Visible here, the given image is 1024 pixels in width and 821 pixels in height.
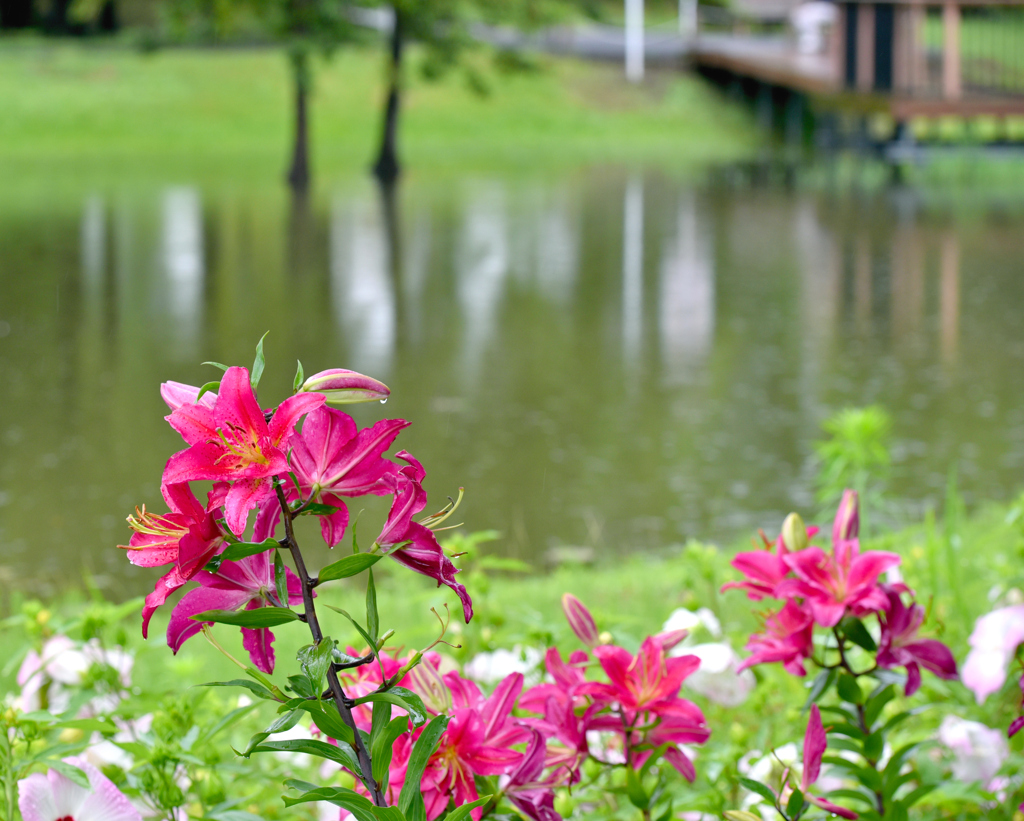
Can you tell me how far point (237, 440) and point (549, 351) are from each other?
21.4 ft

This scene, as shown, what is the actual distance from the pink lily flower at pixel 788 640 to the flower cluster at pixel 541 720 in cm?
9

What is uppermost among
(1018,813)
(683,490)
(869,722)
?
(869,722)

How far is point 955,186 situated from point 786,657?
56.2ft

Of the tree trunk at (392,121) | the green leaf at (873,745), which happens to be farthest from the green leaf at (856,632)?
the tree trunk at (392,121)

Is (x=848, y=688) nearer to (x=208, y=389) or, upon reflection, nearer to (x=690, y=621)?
(x=690, y=621)

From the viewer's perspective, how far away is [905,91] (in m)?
18.2

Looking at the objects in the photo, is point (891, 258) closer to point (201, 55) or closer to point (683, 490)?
point (683, 490)

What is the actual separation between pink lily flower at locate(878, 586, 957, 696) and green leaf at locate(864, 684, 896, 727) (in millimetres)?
27

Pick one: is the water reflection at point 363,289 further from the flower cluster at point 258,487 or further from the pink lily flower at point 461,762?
the flower cluster at point 258,487

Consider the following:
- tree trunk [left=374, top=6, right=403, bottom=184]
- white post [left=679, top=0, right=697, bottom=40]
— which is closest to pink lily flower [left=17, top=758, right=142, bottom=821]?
tree trunk [left=374, top=6, right=403, bottom=184]

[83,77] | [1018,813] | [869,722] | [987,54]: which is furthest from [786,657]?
[83,77]

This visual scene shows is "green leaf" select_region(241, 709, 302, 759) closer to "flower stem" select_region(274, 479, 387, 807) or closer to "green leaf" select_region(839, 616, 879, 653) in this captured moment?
"flower stem" select_region(274, 479, 387, 807)

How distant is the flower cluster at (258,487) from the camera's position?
2.92ft

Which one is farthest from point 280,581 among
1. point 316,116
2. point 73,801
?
point 316,116
